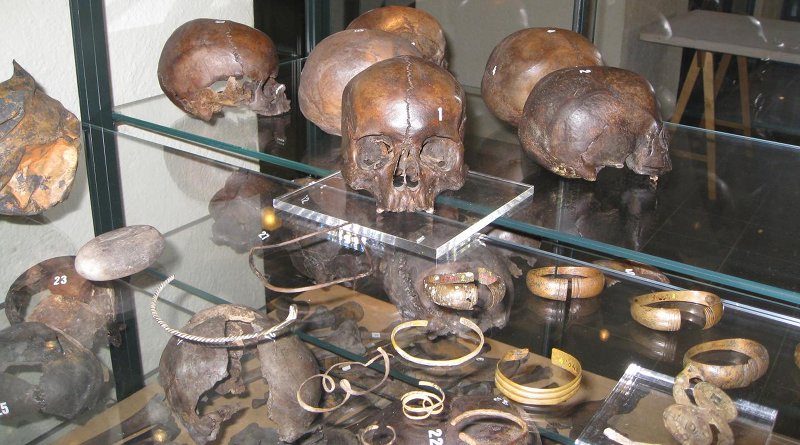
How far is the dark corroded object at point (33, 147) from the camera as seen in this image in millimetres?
1826

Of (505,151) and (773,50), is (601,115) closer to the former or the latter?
(505,151)

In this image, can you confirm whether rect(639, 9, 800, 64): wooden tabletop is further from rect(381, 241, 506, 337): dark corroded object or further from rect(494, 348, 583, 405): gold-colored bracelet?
rect(494, 348, 583, 405): gold-colored bracelet

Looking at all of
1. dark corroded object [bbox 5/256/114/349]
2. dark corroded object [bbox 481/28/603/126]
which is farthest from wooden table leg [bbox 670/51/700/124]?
dark corroded object [bbox 5/256/114/349]

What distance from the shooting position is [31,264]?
1.92 meters

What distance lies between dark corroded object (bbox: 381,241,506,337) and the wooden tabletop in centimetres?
91

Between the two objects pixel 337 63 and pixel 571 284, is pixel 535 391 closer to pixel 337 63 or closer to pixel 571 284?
pixel 571 284

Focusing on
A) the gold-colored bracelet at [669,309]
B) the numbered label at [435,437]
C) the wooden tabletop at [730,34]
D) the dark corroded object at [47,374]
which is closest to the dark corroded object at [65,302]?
the dark corroded object at [47,374]

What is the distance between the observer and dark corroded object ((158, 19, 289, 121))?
203 cm

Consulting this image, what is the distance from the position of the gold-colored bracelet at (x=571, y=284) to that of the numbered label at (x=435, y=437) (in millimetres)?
420

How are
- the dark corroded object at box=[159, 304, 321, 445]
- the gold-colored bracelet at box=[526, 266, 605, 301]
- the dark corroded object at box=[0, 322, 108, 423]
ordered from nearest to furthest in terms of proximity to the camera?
the dark corroded object at box=[159, 304, 321, 445], the dark corroded object at box=[0, 322, 108, 423], the gold-colored bracelet at box=[526, 266, 605, 301]

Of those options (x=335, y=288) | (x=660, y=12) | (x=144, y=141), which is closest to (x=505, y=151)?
(x=335, y=288)

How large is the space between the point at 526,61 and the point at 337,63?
425mm

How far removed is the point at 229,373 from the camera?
59.3 inches

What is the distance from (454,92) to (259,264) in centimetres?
58
